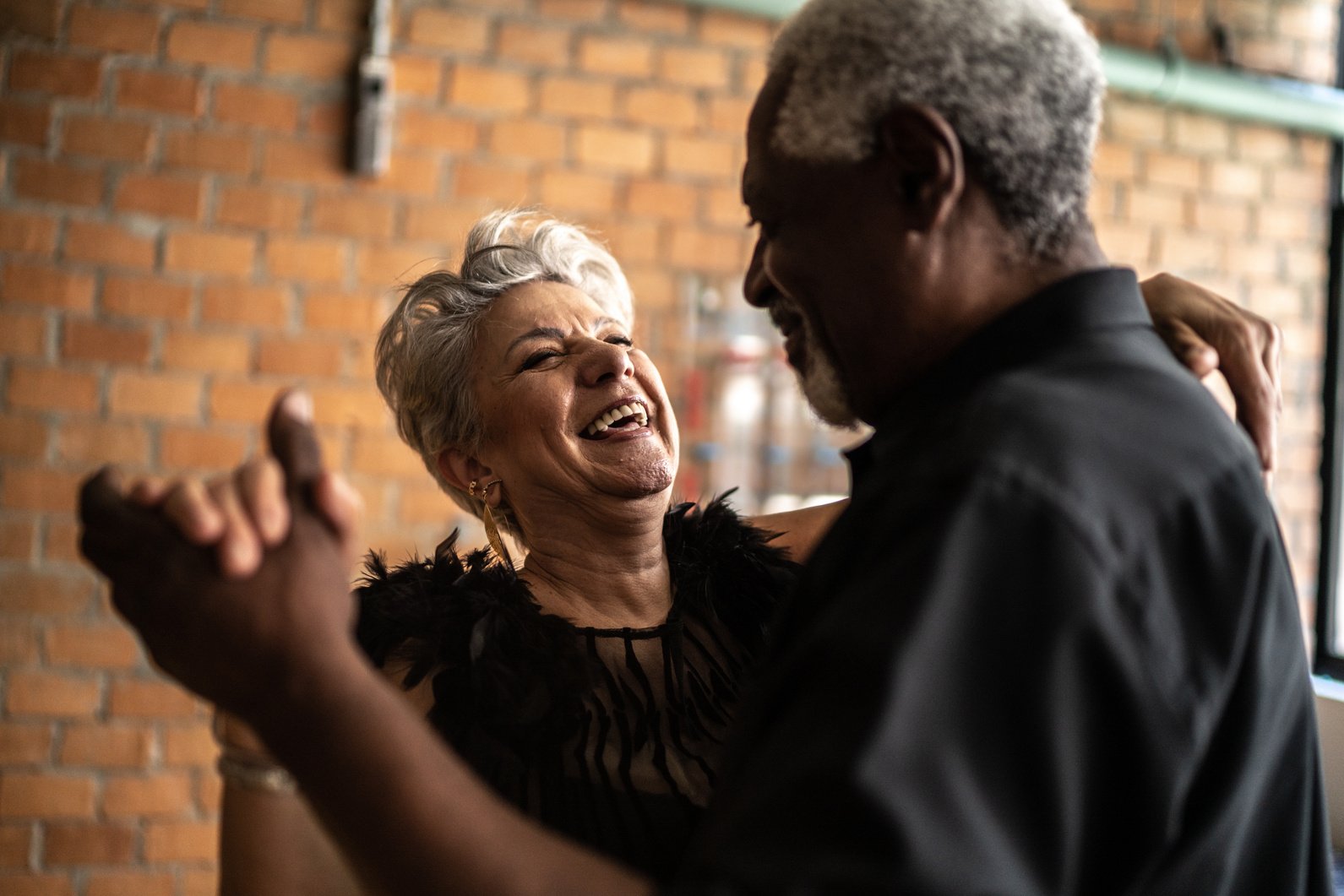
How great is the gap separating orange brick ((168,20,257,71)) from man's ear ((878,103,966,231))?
2345 millimetres

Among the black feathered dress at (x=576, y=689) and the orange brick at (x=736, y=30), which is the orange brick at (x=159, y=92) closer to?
the orange brick at (x=736, y=30)

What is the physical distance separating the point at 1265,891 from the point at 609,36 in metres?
2.64

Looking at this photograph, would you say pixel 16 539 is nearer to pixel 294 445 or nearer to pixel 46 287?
pixel 46 287

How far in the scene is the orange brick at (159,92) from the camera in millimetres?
2676

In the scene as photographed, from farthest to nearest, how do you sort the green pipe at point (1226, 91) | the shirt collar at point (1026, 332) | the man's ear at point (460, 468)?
1. the green pipe at point (1226, 91)
2. the man's ear at point (460, 468)
3. the shirt collar at point (1026, 332)

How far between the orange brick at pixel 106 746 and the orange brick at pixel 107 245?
1.08m

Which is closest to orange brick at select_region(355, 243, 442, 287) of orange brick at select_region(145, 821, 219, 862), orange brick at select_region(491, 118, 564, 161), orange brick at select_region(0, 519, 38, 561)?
orange brick at select_region(491, 118, 564, 161)

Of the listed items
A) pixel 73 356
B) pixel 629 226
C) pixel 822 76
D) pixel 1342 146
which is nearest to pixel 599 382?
pixel 822 76

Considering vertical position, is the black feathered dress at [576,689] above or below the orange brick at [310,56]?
below

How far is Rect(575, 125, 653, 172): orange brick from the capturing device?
2.98 metres

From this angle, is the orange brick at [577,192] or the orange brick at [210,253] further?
the orange brick at [577,192]

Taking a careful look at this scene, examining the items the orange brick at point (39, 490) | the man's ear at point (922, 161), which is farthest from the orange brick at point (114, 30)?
the man's ear at point (922, 161)

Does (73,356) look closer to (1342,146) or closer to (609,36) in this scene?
(609,36)

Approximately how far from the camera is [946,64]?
0.84 metres
